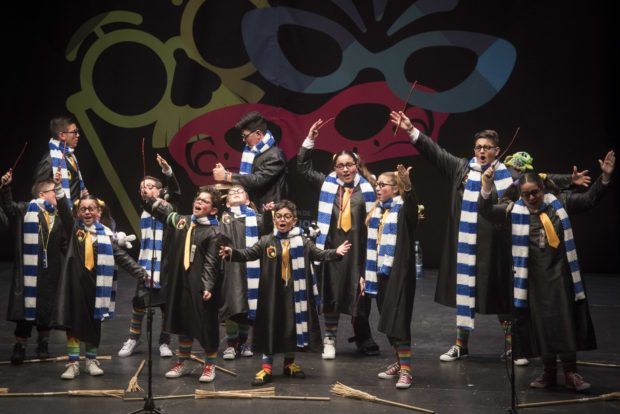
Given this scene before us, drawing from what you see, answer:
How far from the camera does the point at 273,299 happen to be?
6.48 metres

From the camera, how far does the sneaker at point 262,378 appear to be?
20.8ft

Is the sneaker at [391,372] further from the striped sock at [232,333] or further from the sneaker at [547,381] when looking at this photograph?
the striped sock at [232,333]

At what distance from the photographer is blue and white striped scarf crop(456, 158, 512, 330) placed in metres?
7.02

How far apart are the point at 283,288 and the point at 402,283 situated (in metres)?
0.77

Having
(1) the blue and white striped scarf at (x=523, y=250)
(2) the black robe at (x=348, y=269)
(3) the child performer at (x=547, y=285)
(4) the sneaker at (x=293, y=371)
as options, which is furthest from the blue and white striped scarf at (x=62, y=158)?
(1) the blue and white striped scarf at (x=523, y=250)

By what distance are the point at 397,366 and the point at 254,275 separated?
1.28 meters

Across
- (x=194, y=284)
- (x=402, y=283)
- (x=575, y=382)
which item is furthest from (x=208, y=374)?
(x=575, y=382)

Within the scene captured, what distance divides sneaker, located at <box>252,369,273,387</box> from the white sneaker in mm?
940

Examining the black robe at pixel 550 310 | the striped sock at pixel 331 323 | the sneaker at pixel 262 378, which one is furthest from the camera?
the striped sock at pixel 331 323

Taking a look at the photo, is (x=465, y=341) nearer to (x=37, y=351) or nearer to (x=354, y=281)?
(x=354, y=281)

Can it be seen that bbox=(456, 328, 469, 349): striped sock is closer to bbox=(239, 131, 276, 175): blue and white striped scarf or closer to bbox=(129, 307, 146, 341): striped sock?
bbox=(239, 131, 276, 175): blue and white striped scarf

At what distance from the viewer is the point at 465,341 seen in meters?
7.15

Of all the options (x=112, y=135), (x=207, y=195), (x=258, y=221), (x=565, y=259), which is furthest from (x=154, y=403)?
(x=112, y=135)

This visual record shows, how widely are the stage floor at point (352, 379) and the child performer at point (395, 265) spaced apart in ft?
0.79
